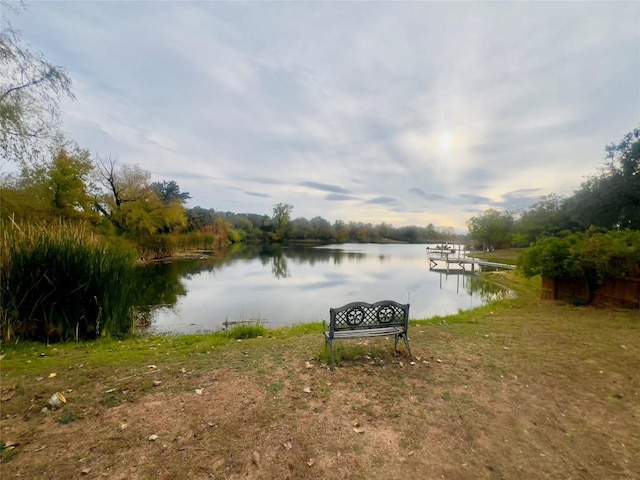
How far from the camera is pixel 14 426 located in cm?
242

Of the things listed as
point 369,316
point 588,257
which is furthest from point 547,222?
point 369,316

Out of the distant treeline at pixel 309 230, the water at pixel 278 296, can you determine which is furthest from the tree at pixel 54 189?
the distant treeline at pixel 309 230

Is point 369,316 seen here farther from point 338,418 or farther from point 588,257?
point 588,257

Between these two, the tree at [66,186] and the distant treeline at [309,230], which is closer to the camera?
the tree at [66,186]

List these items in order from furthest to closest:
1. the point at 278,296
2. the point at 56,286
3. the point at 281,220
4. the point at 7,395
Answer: the point at 281,220
the point at 278,296
the point at 56,286
the point at 7,395

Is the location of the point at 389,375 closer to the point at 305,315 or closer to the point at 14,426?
the point at 14,426

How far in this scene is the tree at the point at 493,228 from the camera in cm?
4075

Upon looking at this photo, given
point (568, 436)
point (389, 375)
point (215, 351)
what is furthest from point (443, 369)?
point (215, 351)

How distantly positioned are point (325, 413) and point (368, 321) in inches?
66.5

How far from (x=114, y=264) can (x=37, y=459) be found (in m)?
4.38

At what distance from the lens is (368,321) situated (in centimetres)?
418

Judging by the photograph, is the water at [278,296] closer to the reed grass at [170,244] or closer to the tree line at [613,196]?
the tree line at [613,196]

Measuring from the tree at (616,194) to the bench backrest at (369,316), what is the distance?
1745cm

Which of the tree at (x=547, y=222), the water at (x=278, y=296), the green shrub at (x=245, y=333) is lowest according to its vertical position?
the water at (x=278, y=296)
